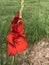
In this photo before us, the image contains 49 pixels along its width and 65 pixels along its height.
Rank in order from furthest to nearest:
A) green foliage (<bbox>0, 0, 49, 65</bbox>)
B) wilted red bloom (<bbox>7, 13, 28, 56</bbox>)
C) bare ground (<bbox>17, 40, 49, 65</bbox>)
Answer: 1. green foliage (<bbox>0, 0, 49, 65</bbox>)
2. bare ground (<bbox>17, 40, 49, 65</bbox>)
3. wilted red bloom (<bbox>7, 13, 28, 56</bbox>)

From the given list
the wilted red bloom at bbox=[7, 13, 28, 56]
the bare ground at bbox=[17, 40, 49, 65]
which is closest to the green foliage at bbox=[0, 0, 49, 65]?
the bare ground at bbox=[17, 40, 49, 65]

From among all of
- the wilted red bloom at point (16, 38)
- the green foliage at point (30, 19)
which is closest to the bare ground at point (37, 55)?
the green foliage at point (30, 19)

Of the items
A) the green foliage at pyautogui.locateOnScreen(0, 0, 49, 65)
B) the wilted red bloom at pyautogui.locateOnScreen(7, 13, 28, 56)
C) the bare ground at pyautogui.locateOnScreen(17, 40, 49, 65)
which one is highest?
the wilted red bloom at pyautogui.locateOnScreen(7, 13, 28, 56)

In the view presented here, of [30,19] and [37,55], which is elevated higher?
[30,19]

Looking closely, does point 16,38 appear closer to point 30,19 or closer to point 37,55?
point 37,55

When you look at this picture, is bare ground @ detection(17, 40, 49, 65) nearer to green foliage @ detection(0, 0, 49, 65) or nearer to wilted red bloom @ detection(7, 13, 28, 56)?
green foliage @ detection(0, 0, 49, 65)

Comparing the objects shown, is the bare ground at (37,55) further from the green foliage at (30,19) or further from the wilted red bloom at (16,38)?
the wilted red bloom at (16,38)

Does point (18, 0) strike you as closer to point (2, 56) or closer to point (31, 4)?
point (31, 4)

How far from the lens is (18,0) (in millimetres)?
5715

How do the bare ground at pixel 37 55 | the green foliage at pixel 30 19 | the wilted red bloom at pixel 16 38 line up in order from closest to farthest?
the wilted red bloom at pixel 16 38 → the bare ground at pixel 37 55 → the green foliage at pixel 30 19

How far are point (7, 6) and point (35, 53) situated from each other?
1.28 meters

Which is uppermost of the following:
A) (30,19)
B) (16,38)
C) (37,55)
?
(16,38)

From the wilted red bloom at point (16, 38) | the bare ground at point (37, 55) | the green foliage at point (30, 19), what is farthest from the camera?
the green foliage at point (30, 19)

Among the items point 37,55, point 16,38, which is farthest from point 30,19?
point 16,38
